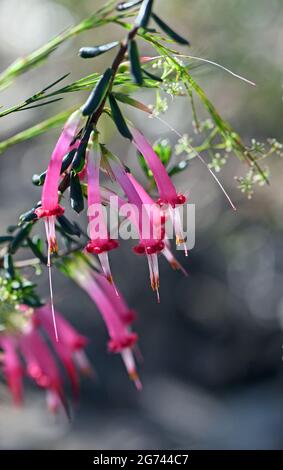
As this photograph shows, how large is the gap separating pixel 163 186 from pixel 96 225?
0.28ft

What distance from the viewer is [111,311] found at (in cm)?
109

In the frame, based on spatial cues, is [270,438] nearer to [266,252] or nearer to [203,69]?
[266,252]

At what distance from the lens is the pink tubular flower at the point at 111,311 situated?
106 centimetres

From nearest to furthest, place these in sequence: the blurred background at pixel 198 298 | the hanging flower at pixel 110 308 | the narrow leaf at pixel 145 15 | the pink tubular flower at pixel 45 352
Result: the narrow leaf at pixel 145 15, the hanging flower at pixel 110 308, the pink tubular flower at pixel 45 352, the blurred background at pixel 198 298

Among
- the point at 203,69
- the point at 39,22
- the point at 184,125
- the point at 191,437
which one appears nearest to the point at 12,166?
the point at 39,22

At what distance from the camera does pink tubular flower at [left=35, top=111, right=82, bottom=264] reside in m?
0.72

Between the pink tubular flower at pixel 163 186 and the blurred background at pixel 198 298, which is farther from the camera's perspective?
the blurred background at pixel 198 298

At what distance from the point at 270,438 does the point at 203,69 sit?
9.33 ft

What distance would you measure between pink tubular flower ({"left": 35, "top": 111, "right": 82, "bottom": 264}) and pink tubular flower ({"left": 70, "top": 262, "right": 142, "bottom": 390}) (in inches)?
11.3

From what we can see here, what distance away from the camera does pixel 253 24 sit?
11.6ft

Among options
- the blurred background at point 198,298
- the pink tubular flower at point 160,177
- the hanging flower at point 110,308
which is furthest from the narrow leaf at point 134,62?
the blurred background at point 198,298

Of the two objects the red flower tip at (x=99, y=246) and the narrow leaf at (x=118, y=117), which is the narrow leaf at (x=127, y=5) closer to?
the narrow leaf at (x=118, y=117)

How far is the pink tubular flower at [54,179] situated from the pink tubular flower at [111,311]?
29 cm

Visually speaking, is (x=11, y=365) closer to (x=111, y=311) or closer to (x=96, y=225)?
(x=111, y=311)
